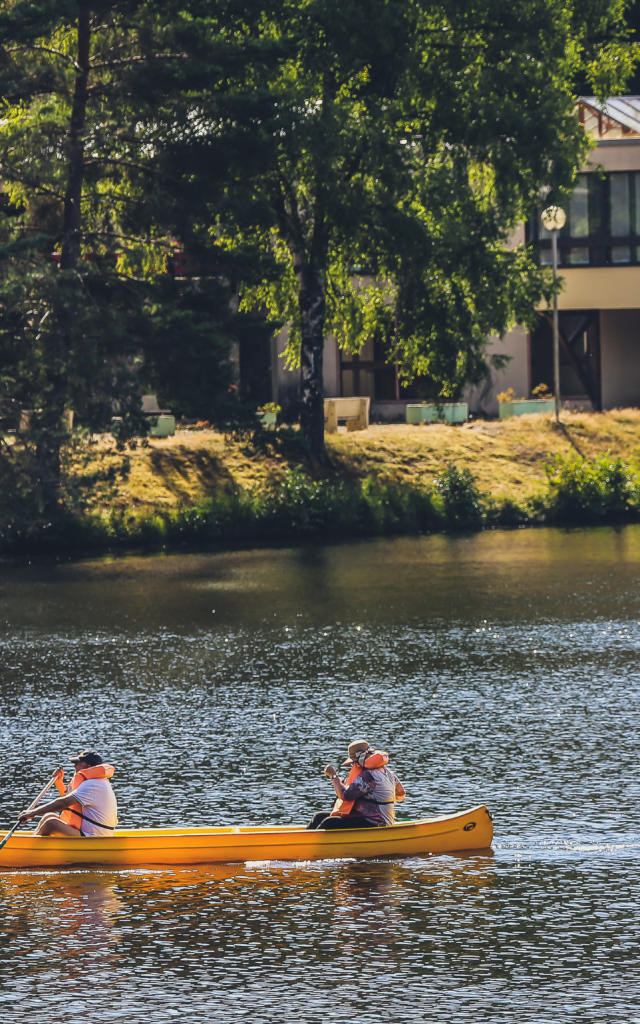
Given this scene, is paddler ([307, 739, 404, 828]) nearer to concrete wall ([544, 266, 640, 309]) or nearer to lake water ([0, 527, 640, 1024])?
lake water ([0, 527, 640, 1024])

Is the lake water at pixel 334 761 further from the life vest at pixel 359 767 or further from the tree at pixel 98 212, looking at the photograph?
the tree at pixel 98 212

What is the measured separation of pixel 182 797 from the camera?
71.9 feet

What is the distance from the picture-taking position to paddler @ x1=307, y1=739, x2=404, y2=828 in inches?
740

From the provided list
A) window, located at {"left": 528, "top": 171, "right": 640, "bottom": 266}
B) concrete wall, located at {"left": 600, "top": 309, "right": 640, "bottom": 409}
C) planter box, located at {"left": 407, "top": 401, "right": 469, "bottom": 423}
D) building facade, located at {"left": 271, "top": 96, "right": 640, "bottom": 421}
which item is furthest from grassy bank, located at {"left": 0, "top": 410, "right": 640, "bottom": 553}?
window, located at {"left": 528, "top": 171, "right": 640, "bottom": 266}

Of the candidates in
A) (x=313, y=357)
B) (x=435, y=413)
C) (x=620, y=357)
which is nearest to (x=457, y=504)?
(x=313, y=357)

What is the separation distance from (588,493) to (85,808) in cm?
3889

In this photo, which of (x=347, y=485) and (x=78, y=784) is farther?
(x=347, y=485)

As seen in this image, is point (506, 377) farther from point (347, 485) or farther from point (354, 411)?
point (347, 485)

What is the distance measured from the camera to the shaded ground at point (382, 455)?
52062 millimetres

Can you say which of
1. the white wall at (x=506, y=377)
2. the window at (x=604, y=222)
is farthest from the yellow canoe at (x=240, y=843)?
the window at (x=604, y=222)

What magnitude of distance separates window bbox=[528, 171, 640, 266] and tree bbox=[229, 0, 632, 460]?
1141 cm

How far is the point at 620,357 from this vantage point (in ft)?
223

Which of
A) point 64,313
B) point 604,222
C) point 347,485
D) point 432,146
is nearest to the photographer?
point 64,313

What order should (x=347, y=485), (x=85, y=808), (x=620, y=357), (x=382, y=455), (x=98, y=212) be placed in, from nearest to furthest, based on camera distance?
(x=85, y=808), (x=98, y=212), (x=347, y=485), (x=382, y=455), (x=620, y=357)
